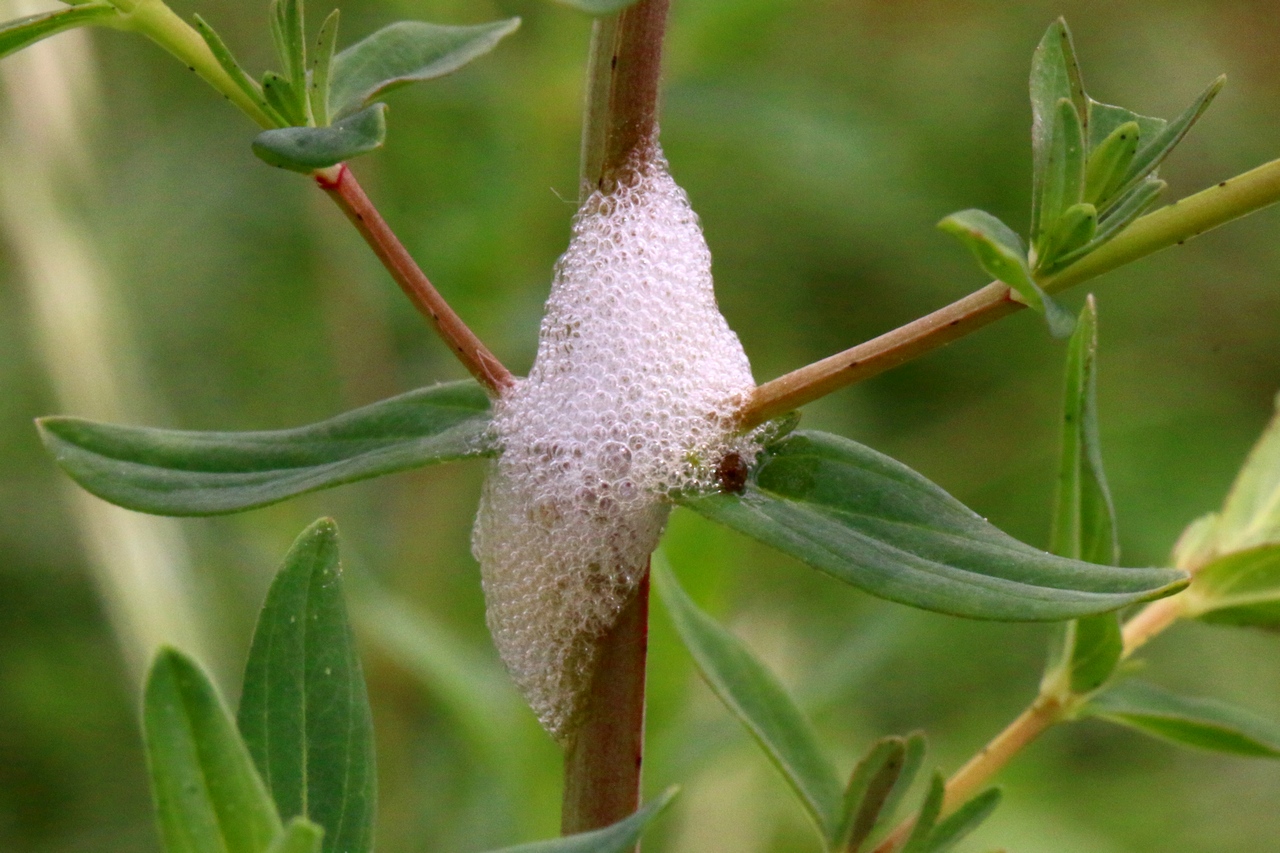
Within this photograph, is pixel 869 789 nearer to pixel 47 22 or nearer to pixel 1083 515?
pixel 1083 515

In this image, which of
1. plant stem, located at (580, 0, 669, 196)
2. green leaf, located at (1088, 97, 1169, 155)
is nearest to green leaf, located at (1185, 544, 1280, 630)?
green leaf, located at (1088, 97, 1169, 155)

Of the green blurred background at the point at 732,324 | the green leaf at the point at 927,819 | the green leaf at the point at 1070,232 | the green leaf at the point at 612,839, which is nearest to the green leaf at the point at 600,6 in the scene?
the green leaf at the point at 1070,232

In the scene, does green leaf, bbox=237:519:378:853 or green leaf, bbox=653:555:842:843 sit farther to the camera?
green leaf, bbox=653:555:842:843

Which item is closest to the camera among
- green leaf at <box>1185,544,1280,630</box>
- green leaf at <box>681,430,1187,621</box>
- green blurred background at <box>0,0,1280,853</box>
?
green leaf at <box>681,430,1187,621</box>

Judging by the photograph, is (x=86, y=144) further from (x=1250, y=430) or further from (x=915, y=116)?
(x=1250, y=430)

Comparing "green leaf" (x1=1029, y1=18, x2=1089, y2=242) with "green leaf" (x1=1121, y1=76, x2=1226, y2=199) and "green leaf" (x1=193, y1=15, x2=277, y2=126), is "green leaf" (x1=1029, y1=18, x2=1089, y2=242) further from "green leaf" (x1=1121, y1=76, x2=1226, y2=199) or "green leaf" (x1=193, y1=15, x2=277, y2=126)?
"green leaf" (x1=193, y1=15, x2=277, y2=126)

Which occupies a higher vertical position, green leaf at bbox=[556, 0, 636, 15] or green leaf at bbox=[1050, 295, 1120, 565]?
green leaf at bbox=[556, 0, 636, 15]

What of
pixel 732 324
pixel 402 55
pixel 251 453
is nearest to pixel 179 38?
pixel 402 55
